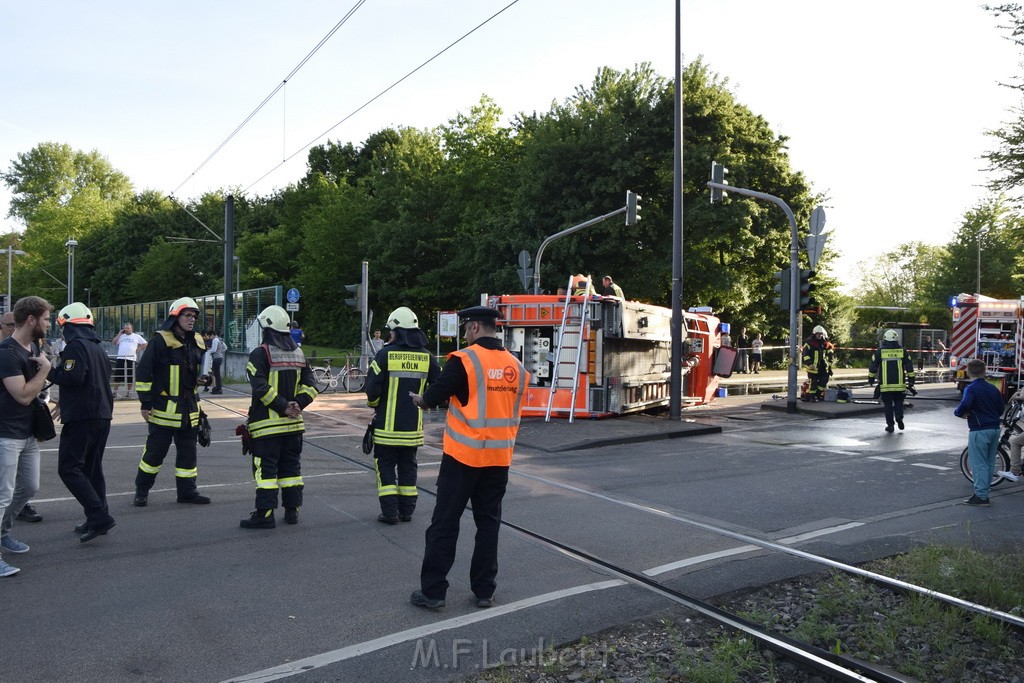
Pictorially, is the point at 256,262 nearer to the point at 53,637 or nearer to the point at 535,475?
the point at 535,475

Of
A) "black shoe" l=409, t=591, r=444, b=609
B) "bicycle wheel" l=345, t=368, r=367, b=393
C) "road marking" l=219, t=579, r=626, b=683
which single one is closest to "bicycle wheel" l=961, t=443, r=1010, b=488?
Answer: "road marking" l=219, t=579, r=626, b=683

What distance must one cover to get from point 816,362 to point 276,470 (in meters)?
14.4

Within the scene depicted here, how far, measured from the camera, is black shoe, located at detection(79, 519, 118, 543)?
6117mm

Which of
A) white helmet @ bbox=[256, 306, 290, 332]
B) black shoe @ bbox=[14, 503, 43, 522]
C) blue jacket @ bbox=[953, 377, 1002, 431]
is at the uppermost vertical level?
white helmet @ bbox=[256, 306, 290, 332]

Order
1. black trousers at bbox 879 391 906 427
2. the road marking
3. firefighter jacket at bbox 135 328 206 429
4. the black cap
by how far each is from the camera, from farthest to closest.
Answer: black trousers at bbox 879 391 906 427 < firefighter jacket at bbox 135 328 206 429 < the black cap < the road marking

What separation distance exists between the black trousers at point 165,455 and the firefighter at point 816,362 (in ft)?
45.6

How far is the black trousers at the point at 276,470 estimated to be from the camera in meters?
6.61

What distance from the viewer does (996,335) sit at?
19.2 meters

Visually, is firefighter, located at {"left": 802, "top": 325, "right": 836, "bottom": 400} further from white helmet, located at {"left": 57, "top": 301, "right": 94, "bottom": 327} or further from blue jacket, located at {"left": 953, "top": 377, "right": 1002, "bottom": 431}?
white helmet, located at {"left": 57, "top": 301, "right": 94, "bottom": 327}

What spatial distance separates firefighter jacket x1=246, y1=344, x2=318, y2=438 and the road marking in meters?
2.63

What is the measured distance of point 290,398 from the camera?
6730mm

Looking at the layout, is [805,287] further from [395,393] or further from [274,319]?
[274,319]

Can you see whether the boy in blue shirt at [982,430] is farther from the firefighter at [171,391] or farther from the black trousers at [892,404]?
the firefighter at [171,391]

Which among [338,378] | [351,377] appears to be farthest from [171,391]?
[338,378]
